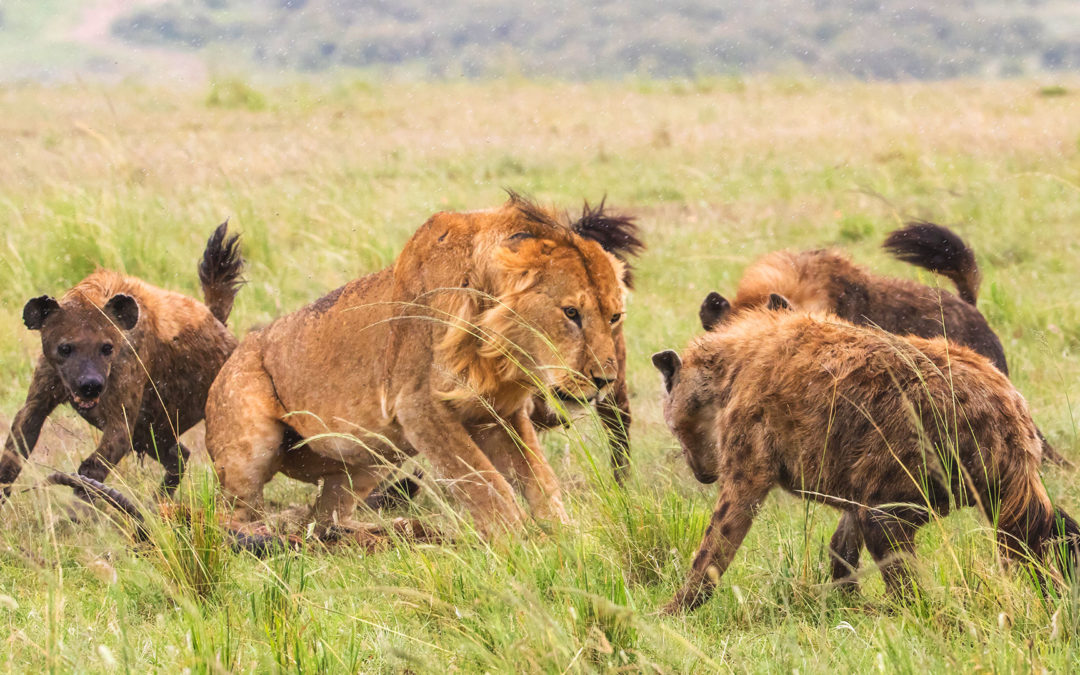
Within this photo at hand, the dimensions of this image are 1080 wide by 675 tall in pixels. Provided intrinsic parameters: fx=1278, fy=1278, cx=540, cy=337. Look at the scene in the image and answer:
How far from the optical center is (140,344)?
6.14 metres

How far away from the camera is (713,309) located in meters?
5.73

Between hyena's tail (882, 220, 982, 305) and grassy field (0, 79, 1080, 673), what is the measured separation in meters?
0.26

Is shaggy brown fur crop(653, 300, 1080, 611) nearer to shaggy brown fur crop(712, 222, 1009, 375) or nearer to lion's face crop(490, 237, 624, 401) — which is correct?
lion's face crop(490, 237, 624, 401)

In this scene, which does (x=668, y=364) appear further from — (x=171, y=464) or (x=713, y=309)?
(x=171, y=464)

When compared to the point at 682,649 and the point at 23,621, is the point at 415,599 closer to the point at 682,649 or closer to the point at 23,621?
the point at 682,649

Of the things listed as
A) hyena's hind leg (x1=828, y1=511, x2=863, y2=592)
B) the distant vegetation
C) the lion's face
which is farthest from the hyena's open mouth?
the distant vegetation

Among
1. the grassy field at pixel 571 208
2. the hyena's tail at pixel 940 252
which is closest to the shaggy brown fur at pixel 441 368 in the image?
A: the grassy field at pixel 571 208

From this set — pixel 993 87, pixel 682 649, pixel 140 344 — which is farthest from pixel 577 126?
pixel 682 649

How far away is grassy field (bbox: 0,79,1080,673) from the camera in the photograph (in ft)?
11.0

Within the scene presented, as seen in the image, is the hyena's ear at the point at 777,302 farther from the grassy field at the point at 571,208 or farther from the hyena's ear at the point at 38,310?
the hyena's ear at the point at 38,310

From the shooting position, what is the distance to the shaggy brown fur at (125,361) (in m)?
5.74

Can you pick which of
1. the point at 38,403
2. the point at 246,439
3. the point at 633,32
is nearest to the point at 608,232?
the point at 246,439

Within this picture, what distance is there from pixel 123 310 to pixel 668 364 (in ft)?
9.45

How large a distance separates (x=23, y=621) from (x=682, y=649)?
6.77 feet
